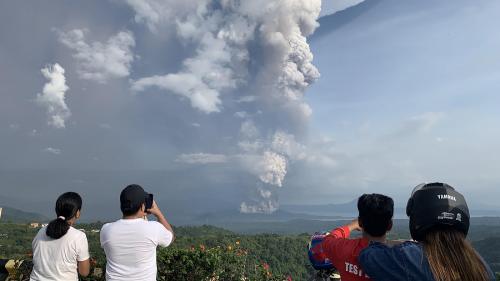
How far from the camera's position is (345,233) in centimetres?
230

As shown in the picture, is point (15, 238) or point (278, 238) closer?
point (15, 238)

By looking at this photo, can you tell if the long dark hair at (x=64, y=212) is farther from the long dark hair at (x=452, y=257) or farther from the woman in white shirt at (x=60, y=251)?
the long dark hair at (x=452, y=257)

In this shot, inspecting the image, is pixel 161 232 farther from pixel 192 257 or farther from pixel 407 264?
pixel 192 257

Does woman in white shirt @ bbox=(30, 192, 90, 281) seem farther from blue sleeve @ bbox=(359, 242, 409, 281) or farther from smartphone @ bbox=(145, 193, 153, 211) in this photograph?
blue sleeve @ bbox=(359, 242, 409, 281)

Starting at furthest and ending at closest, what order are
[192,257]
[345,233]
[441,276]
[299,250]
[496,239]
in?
[496,239], [299,250], [192,257], [345,233], [441,276]

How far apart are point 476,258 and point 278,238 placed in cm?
9711

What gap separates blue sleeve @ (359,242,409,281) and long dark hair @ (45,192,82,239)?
103 inches

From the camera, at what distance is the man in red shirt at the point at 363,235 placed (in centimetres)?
212

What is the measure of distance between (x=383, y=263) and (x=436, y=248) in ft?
0.77

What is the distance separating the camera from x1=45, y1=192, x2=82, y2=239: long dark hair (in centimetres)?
329

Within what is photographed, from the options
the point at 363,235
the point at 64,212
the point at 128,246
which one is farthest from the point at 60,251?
the point at 363,235

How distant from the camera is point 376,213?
2162mm

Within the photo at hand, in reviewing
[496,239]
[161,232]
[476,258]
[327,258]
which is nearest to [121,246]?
[161,232]

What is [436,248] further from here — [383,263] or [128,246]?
[128,246]
